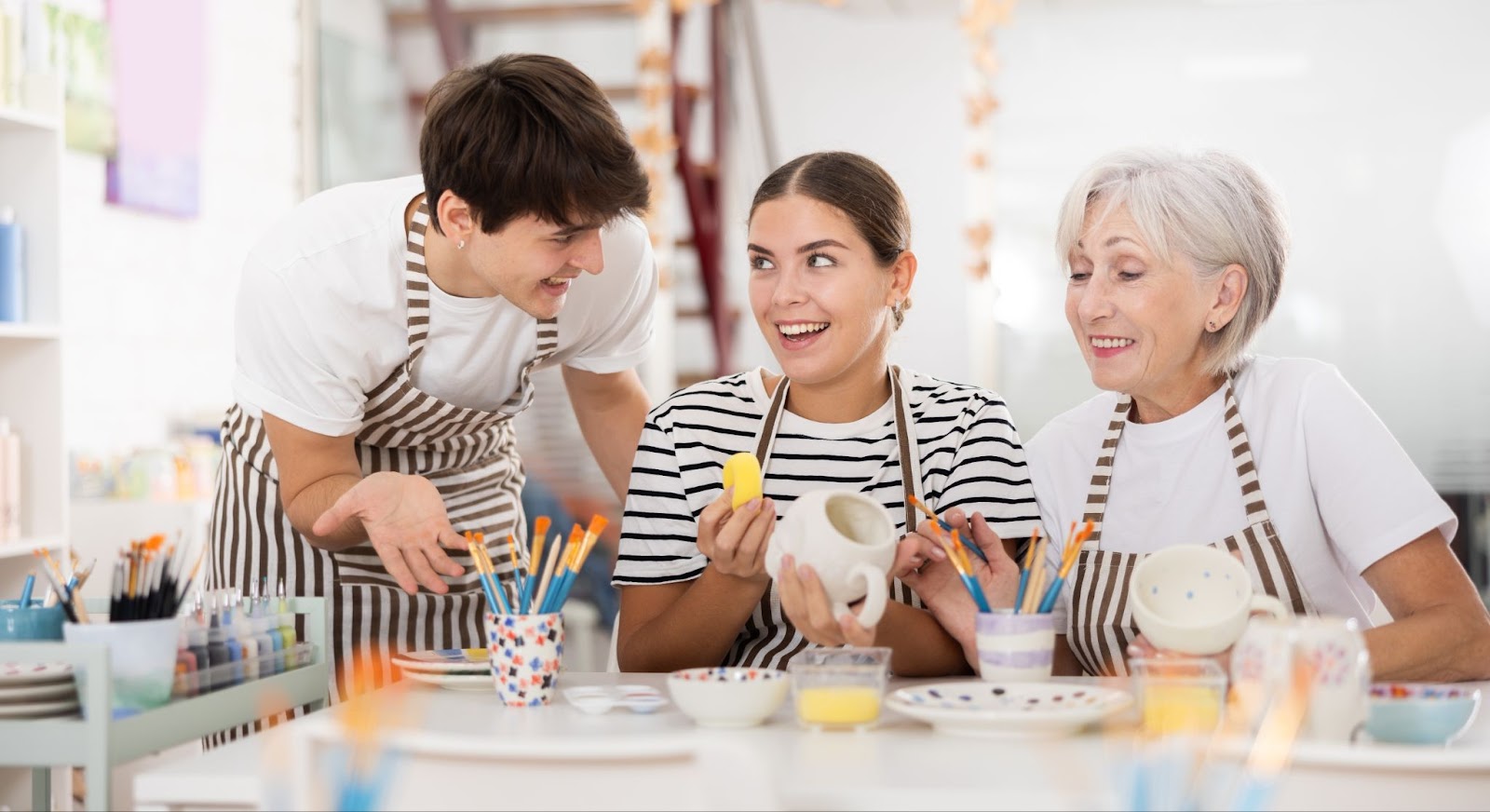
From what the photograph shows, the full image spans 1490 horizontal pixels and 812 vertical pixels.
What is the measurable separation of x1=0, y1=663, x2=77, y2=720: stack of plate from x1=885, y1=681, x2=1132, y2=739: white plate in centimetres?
68

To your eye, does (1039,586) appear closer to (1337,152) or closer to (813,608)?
(813,608)

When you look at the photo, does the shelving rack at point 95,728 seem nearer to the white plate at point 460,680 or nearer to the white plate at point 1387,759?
the white plate at point 460,680

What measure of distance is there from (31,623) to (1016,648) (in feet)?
3.02

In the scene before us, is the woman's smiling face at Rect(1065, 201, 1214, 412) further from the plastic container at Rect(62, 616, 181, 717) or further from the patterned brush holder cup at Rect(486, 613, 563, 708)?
the plastic container at Rect(62, 616, 181, 717)

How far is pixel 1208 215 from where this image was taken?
5.37ft

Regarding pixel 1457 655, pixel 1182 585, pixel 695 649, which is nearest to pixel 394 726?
pixel 695 649

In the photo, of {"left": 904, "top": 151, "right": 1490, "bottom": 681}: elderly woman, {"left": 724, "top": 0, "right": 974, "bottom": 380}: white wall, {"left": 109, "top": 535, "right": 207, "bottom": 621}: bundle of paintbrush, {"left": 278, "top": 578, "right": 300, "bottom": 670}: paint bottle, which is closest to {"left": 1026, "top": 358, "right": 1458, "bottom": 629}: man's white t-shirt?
{"left": 904, "top": 151, "right": 1490, "bottom": 681}: elderly woman

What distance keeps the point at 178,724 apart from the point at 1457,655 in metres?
1.22

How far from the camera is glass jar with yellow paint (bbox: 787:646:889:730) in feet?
3.89

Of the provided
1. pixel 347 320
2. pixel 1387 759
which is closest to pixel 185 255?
pixel 347 320

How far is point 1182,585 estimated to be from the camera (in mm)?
1301

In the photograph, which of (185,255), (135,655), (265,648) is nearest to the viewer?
(135,655)

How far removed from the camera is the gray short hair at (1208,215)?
164cm

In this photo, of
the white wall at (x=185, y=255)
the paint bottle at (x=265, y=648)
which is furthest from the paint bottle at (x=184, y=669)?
the white wall at (x=185, y=255)
